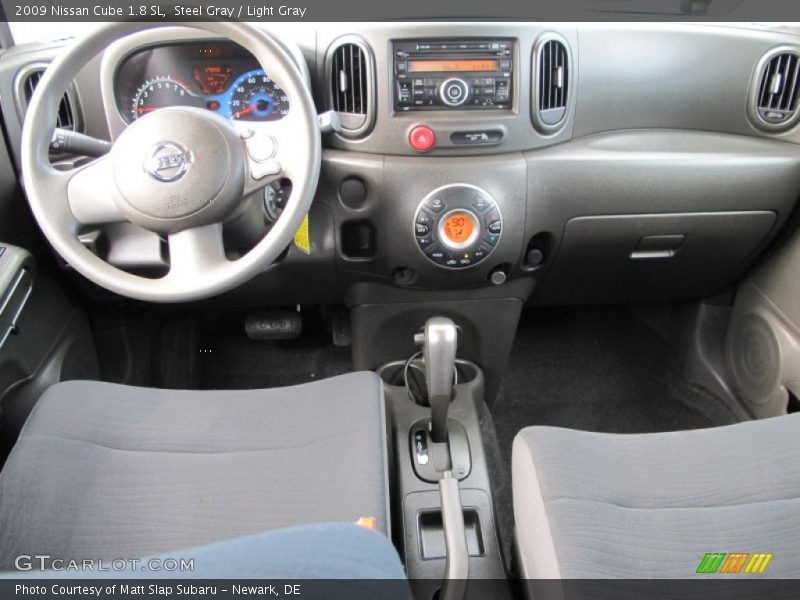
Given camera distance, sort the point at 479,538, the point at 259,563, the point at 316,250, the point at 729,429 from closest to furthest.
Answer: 1. the point at 259,563
2. the point at 729,429
3. the point at 479,538
4. the point at 316,250

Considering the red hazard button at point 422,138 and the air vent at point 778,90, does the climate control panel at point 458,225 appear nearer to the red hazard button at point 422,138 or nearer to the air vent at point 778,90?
the red hazard button at point 422,138

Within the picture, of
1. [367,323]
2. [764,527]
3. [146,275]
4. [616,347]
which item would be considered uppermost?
[146,275]

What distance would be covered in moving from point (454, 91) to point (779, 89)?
2.14 feet

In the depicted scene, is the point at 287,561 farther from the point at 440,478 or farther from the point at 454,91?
the point at 454,91

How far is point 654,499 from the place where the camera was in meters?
0.86

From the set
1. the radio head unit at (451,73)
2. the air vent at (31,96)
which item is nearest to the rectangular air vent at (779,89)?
the radio head unit at (451,73)

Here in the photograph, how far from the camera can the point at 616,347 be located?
183 centimetres

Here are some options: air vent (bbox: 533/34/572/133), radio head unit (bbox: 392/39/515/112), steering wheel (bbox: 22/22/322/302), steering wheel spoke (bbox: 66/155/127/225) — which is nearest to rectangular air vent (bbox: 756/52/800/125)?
air vent (bbox: 533/34/572/133)

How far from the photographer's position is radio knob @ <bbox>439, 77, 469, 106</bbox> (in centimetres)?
115

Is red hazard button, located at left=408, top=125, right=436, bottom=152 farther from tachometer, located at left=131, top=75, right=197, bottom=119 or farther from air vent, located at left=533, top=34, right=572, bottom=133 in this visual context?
tachometer, located at left=131, top=75, right=197, bottom=119

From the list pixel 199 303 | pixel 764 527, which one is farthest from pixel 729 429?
pixel 199 303

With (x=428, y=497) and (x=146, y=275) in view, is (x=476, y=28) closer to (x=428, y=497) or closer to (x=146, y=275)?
(x=146, y=275)

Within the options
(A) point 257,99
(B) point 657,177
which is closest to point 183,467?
(A) point 257,99

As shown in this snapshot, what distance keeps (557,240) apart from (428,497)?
22.5 inches
